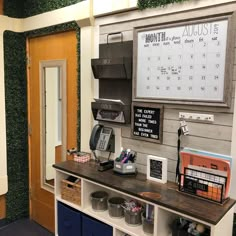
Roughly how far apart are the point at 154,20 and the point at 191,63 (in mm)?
412

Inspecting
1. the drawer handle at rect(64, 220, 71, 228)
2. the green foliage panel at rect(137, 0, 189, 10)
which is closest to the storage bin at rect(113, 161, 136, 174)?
the drawer handle at rect(64, 220, 71, 228)

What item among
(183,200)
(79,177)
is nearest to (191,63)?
(183,200)

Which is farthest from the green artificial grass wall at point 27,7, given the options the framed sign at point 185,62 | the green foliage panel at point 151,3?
the framed sign at point 185,62

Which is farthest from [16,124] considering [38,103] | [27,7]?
[27,7]

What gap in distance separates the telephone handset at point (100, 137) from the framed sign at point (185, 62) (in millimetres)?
378

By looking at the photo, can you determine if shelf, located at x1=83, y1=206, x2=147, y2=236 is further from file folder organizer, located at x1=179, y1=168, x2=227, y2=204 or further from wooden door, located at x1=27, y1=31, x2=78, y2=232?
wooden door, located at x1=27, y1=31, x2=78, y2=232

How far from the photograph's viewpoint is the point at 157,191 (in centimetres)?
164

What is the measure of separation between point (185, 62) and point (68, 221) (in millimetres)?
1419

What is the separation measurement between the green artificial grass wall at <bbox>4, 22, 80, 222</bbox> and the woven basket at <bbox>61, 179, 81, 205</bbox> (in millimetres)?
1122

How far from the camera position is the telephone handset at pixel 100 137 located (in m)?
2.09

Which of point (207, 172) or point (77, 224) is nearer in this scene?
point (207, 172)

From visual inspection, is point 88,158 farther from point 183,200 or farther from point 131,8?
point 131,8

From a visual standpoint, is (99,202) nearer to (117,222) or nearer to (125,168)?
(117,222)

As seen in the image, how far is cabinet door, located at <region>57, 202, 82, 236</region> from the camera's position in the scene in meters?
1.97
